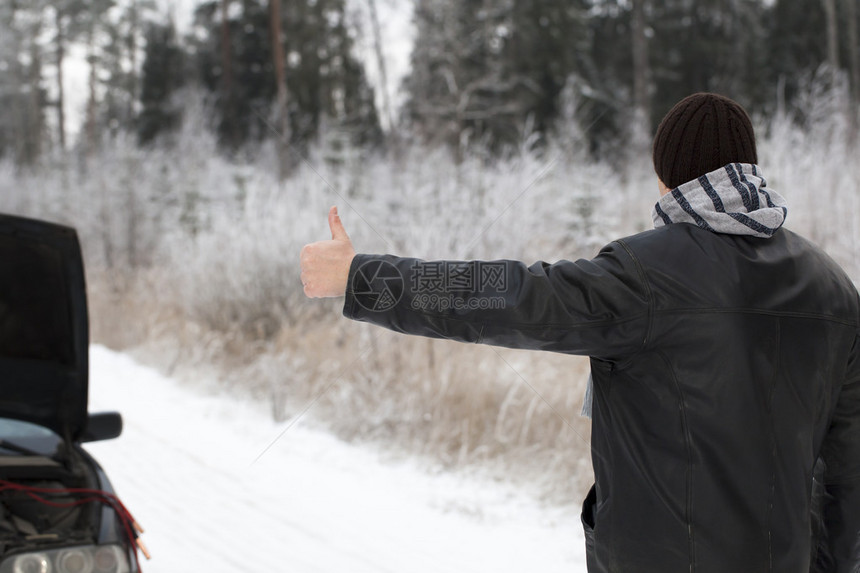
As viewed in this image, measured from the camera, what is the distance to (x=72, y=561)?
1.77m

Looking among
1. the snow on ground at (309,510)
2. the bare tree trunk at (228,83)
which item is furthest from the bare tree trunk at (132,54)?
the snow on ground at (309,510)

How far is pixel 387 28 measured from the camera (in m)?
16.2

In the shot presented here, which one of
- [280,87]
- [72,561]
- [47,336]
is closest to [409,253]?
[47,336]

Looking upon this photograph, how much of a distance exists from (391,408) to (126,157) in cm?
1274

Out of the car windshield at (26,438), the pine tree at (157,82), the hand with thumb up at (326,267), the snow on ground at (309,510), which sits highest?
the pine tree at (157,82)

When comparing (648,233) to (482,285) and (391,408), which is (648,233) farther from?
(391,408)

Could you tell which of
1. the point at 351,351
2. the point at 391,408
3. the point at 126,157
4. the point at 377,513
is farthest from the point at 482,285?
the point at 126,157

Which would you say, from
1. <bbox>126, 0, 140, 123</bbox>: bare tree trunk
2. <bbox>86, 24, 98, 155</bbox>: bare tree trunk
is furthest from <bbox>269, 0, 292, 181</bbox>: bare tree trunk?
<bbox>126, 0, 140, 123</bbox>: bare tree trunk

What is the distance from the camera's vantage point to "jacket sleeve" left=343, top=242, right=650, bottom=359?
131cm

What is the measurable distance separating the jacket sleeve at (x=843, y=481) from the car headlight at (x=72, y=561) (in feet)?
5.66

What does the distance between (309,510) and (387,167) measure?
962 cm

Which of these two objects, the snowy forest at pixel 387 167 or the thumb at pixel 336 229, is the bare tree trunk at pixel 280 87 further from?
the thumb at pixel 336 229

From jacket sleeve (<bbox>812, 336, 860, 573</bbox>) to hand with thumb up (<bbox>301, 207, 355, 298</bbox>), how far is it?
1.09m

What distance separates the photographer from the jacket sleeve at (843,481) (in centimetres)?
152
